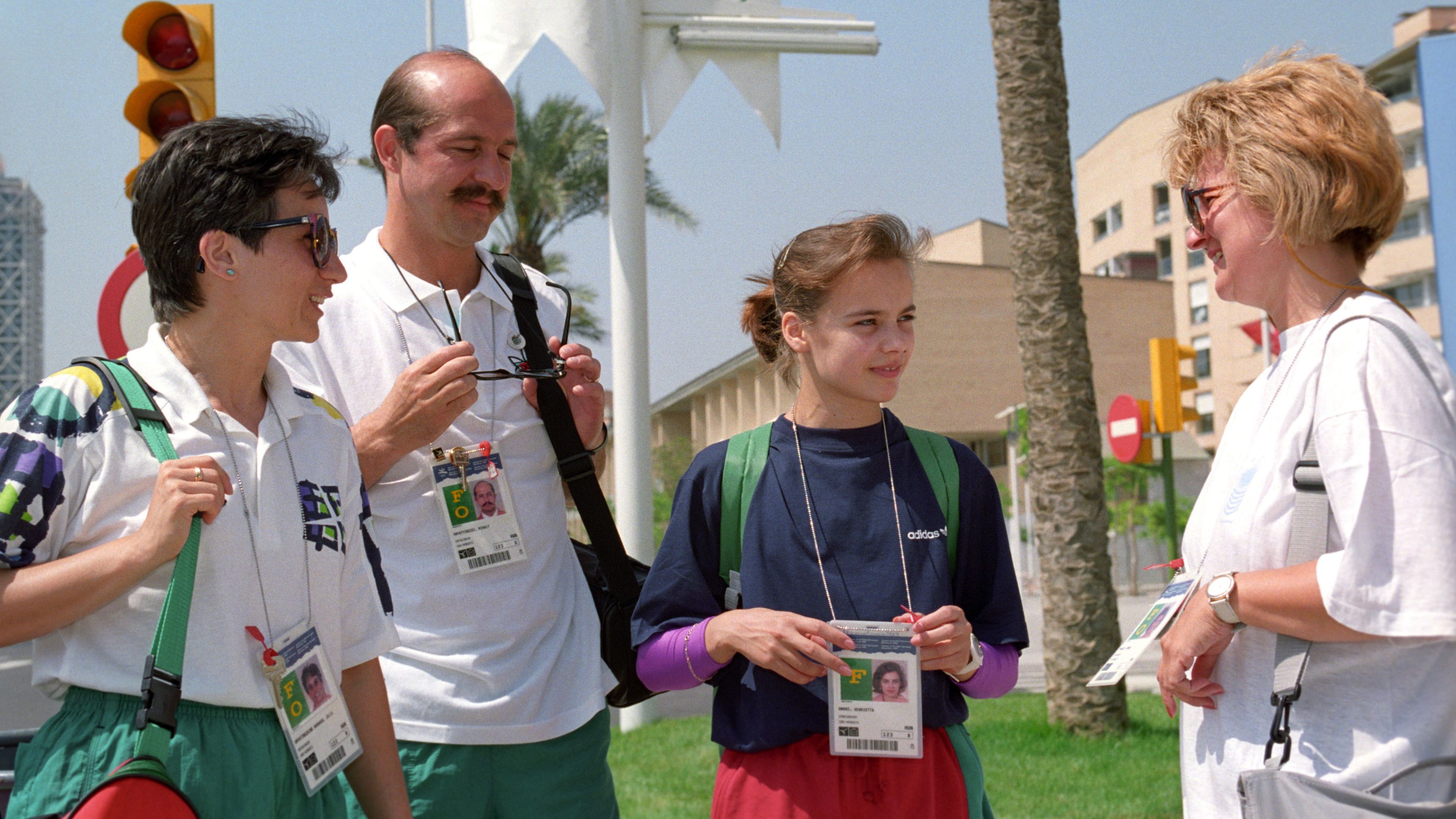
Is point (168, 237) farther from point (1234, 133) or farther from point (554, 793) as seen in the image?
point (1234, 133)

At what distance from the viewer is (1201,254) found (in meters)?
46.7

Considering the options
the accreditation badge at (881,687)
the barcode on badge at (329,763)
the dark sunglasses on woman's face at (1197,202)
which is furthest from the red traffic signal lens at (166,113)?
the dark sunglasses on woman's face at (1197,202)

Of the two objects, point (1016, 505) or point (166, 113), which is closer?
point (166, 113)

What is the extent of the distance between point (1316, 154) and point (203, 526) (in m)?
2.08

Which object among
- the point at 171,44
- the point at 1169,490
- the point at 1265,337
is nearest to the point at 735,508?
the point at 171,44

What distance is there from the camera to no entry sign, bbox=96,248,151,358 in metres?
5.46

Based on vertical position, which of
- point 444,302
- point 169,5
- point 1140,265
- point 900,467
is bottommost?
point 900,467

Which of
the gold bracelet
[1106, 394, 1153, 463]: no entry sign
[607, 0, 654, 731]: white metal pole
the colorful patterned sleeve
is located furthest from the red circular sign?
the colorful patterned sleeve

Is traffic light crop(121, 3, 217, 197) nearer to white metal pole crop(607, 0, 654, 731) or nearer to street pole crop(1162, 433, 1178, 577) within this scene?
white metal pole crop(607, 0, 654, 731)

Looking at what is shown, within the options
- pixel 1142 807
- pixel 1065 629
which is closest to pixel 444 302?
pixel 1142 807

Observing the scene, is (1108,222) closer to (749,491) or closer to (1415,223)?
(1415,223)

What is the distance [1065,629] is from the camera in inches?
332

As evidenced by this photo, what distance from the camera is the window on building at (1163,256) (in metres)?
62.4

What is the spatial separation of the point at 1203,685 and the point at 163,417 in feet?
6.42
